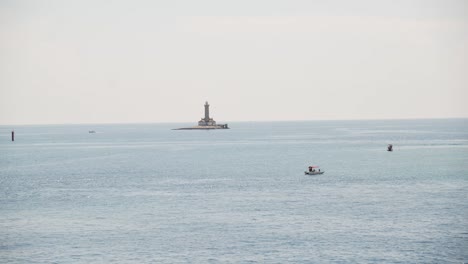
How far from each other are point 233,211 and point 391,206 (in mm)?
17536

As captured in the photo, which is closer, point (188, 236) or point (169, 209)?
point (188, 236)

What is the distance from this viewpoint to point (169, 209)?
220 feet

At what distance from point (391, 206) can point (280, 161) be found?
68504 millimetres

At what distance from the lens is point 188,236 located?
52.7 m

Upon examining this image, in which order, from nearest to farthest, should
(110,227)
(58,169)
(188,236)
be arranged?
(188,236), (110,227), (58,169)

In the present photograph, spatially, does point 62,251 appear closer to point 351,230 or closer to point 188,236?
point 188,236

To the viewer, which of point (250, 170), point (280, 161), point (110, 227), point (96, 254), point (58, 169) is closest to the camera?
point (96, 254)

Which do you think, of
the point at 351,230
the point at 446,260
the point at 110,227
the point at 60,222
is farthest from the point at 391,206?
the point at 60,222

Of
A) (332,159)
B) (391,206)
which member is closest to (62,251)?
(391,206)

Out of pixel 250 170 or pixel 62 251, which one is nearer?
pixel 62 251

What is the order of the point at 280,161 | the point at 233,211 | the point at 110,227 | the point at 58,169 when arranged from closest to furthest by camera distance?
the point at 110,227
the point at 233,211
the point at 58,169
the point at 280,161

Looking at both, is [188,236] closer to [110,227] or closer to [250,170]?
[110,227]

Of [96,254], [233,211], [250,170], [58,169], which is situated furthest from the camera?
[58,169]

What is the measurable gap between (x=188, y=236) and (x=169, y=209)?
1489cm
